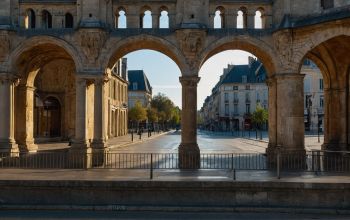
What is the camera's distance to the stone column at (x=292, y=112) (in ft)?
67.5

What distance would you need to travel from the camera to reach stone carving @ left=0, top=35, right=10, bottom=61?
21094mm

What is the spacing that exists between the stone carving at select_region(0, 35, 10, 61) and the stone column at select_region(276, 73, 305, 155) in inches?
527

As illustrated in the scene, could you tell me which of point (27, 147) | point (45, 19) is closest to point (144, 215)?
point (27, 147)

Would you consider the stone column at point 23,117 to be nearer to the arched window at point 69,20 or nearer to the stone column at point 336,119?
the arched window at point 69,20

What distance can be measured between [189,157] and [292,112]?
5.38 metres

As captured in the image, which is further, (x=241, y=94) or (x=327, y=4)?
(x=241, y=94)

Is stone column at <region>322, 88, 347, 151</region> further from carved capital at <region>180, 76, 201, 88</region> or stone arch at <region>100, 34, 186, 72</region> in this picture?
stone arch at <region>100, 34, 186, 72</region>

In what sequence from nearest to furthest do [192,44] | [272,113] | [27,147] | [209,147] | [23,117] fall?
1. [192,44]
2. [272,113]
3. [23,117]
4. [27,147]
5. [209,147]

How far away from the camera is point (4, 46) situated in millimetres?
21219

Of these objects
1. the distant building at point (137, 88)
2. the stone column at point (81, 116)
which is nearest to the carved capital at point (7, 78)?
the stone column at point (81, 116)

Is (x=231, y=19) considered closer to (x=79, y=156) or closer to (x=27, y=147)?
(x=79, y=156)

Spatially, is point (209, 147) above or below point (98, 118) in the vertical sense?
below

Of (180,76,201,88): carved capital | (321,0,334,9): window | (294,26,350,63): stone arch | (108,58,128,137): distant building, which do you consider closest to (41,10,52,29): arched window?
(180,76,201,88): carved capital

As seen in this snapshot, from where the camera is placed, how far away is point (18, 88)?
24.4m
